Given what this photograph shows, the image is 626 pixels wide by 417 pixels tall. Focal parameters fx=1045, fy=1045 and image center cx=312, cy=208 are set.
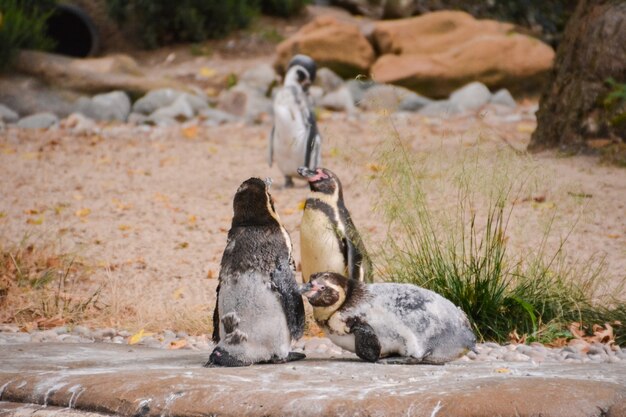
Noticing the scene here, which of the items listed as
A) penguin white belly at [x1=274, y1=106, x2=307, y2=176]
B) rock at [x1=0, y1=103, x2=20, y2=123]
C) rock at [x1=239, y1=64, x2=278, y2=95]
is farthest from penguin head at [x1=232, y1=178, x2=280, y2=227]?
rock at [x1=239, y1=64, x2=278, y2=95]

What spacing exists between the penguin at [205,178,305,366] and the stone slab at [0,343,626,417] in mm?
116

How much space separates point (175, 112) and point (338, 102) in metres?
2.30

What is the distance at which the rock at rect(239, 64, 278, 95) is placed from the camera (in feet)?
52.3

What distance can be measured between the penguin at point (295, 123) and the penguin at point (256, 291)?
18.1 feet

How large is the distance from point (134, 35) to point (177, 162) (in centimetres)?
863

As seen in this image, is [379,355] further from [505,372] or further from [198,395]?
[198,395]

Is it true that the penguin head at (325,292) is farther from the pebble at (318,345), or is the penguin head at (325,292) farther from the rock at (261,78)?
the rock at (261,78)

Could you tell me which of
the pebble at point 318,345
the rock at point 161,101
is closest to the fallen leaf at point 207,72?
the rock at point 161,101

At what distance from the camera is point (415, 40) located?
16.4 meters

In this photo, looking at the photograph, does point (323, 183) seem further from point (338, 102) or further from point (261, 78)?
point (261, 78)

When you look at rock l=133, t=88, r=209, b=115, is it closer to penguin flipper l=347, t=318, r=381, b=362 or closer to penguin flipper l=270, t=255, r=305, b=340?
penguin flipper l=270, t=255, r=305, b=340

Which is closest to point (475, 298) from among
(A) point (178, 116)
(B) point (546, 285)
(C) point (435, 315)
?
(B) point (546, 285)

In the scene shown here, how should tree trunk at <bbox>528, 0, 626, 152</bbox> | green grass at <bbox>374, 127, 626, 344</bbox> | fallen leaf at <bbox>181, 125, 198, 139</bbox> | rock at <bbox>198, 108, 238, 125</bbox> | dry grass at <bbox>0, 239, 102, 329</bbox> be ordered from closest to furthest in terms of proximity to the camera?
1. green grass at <bbox>374, 127, 626, 344</bbox>
2. dry grass at <bbox>0, 239, 102, 329</bbox>
3. tree trunk at <bbox>528, 0, 626, 152</bbox>
4. fallen leaf at <bbox>181, 125, 198, 139</bbox>
5. rock at <bbox>198, 108, 238, 125</bbox>

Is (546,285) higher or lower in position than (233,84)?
lower
